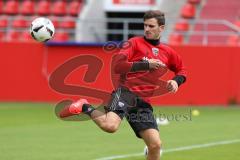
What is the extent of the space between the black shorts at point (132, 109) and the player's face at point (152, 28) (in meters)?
0.76

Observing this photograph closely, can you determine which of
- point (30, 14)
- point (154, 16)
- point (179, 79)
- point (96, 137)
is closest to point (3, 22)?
point (30, 14)

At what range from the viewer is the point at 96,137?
15234mm

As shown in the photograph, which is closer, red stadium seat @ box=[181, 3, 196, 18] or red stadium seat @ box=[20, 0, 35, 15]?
red stadium seat @ box=[181, 3, 196, 18]

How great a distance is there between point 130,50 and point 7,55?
610 inches

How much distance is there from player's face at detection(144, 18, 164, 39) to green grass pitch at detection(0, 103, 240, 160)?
9.20 ft

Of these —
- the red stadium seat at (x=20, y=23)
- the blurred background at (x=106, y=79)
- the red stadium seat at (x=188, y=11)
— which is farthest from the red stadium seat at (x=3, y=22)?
the red stadium seat at (x=188, y=11)

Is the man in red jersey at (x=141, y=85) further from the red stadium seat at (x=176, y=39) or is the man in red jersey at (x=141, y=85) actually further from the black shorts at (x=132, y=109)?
the red stadium seat at (x=176, y=39)

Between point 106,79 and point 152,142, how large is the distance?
1466cm

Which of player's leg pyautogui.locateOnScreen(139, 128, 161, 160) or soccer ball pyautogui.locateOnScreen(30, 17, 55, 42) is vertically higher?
soccer ball pyautogui.locateOnScreen(30, 17, 55, 42)

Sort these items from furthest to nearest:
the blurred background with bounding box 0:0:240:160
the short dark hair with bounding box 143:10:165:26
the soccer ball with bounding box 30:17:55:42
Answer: the blurred background with bounding box 0:0:240:160
the soccer ball with bounding box 30:17:55:42
the short dark hair with bounding box 143:10:165:26

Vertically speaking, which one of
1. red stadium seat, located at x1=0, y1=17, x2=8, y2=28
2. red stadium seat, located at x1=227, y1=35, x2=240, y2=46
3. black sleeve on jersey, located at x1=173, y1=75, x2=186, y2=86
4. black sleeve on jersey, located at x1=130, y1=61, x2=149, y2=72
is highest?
black sleeve on jersey, located at x1=130, y1=61, x2=149, y2=72

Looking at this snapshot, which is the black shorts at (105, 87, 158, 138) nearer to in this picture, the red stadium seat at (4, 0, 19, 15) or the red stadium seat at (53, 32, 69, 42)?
the red stadium seat at (53, 32, 69, 42)

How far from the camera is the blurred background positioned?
1384cm

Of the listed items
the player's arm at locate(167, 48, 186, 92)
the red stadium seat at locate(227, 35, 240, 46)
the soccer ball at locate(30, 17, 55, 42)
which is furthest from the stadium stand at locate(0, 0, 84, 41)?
the player's arm at locate(167, 48, 186, 92)
